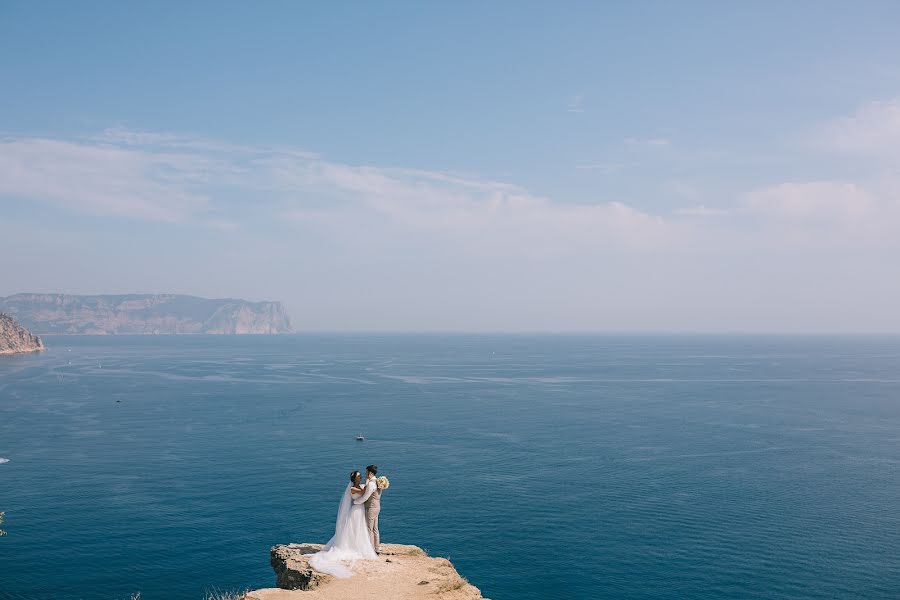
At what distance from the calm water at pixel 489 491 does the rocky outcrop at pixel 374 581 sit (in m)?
23.8

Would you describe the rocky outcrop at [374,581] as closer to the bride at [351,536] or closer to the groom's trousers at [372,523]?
the bride at [351,536]

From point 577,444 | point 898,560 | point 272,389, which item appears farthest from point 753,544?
point 272,389

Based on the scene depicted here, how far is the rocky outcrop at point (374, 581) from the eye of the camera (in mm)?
18891

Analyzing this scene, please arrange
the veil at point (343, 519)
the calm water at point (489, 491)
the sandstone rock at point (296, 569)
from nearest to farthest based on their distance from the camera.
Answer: the sandstone rock at point (296, 569)
the veil at point (343, 519)
the calm water at point (489, 491)

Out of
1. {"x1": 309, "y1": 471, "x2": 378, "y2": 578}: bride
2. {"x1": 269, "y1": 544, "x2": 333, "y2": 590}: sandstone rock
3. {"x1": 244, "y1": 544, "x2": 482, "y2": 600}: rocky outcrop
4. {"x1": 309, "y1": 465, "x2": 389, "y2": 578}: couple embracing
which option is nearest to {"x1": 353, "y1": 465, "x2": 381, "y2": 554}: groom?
{"x1": 309, "y1": 465, "x2": 389, "y2": 578}: couple embracing

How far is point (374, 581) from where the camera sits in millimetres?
19844

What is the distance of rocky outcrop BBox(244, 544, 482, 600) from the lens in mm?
18891

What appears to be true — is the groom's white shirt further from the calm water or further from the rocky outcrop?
the calm water

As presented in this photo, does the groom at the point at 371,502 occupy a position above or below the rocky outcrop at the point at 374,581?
above

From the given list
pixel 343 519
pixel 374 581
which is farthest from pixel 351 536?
pixel 374 581

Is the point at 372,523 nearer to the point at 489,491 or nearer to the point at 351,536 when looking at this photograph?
the point at 351,536

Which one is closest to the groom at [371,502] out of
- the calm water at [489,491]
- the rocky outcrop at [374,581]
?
the rocky outcrop at [374,581]

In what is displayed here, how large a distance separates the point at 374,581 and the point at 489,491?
45946 mm

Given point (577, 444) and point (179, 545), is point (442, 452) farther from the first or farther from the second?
point (179, 545)
